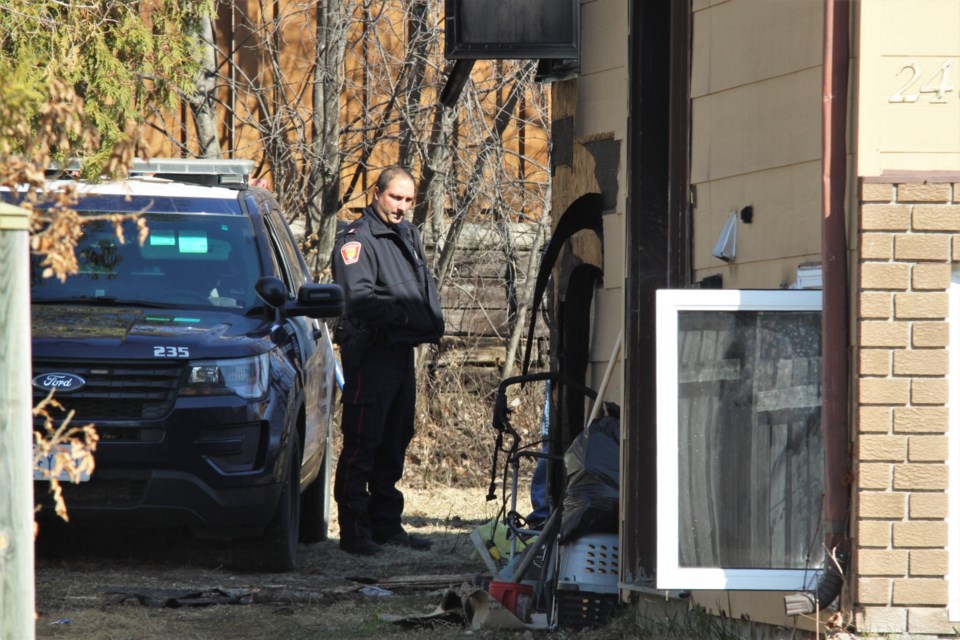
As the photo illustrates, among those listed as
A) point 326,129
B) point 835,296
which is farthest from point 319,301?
point 326,129

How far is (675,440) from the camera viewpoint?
4789 millimetres

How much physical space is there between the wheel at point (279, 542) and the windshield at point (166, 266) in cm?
94

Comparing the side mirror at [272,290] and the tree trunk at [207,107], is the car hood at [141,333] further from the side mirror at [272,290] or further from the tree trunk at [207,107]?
the tree trunk at [207,107]

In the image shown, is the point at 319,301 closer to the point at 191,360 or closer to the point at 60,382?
the point at 191,360

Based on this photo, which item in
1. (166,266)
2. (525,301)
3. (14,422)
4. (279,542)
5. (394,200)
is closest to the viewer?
(14,422)

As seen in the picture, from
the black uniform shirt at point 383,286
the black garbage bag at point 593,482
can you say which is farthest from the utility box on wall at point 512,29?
the black garbage bag at point 593,482

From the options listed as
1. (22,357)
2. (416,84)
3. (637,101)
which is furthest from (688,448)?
(416,84)

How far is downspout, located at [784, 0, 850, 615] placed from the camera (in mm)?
4605

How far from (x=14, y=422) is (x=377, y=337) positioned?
4.98 m

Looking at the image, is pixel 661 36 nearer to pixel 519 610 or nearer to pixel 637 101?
pixel 637 101

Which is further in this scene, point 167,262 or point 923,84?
point 167,262

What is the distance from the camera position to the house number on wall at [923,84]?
461 cm

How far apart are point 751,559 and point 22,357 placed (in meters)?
2.66

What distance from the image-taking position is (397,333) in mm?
8148
